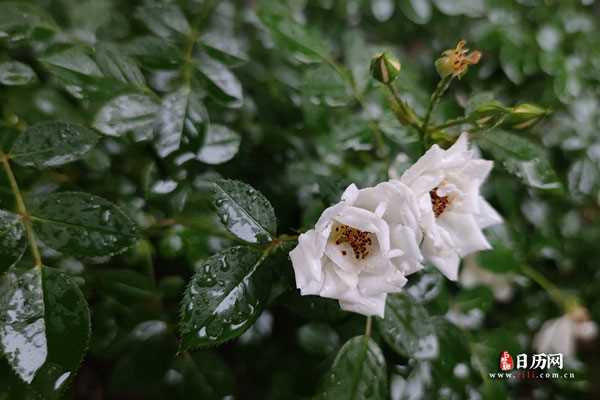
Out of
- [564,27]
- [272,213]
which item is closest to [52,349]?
[272,213]

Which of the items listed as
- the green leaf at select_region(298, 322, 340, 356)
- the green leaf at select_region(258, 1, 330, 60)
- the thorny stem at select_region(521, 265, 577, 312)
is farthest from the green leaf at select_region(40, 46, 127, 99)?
the thorny stem at select_region(521, 265, 577, 312)

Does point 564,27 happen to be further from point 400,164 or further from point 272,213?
point 272,213

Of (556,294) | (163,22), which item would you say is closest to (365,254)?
(163,22)

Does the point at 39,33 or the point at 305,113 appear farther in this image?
the point at 305,113

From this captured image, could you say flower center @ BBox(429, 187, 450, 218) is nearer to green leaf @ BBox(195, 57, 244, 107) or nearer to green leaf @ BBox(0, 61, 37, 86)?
green leaf @ BBox(195, 57, 244, 107)

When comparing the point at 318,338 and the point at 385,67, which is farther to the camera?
the point at 318,338

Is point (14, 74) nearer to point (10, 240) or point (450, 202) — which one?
point (10, 240)
